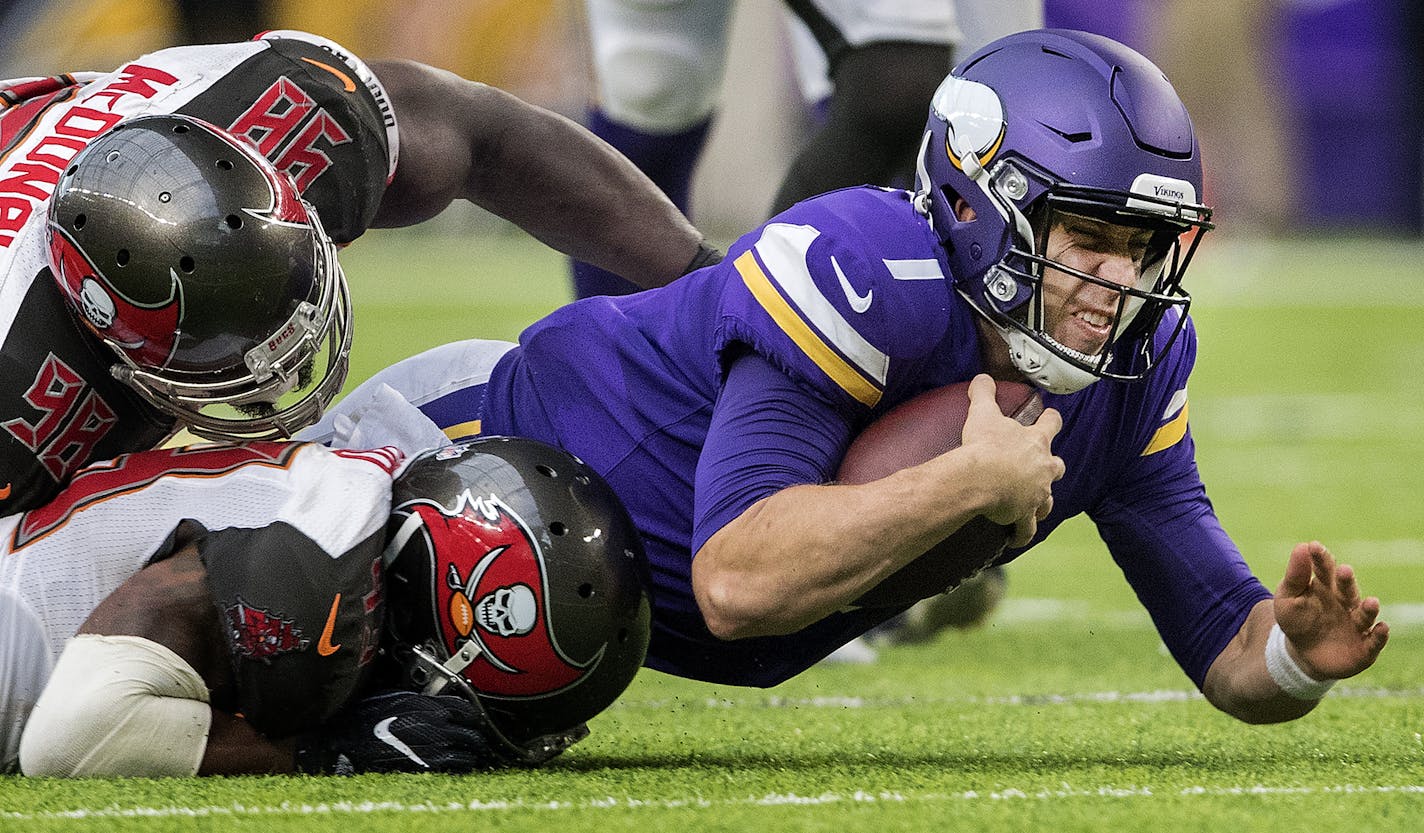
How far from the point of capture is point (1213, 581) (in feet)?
9.02

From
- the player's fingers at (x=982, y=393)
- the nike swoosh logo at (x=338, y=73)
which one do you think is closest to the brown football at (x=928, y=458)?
the player's fingers at (x=982, y=393)

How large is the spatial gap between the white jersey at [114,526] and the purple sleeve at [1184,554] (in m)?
1.03

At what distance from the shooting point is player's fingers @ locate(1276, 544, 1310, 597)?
2496 millimetres

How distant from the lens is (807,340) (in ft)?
7.72

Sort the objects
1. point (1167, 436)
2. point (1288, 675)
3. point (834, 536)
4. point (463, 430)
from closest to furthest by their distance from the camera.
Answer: point (834, 536), point (1288, 675), point (1167, 436), point (463, 430)

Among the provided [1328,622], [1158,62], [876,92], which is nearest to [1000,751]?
[1328,622]

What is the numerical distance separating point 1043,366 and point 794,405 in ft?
1.05

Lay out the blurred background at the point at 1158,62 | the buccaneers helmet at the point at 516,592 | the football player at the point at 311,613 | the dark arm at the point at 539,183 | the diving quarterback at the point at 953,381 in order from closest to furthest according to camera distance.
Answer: the diving quarterback at the point at 953,381 → the football player at the point at 311,613 → the buccaneers helmet at the point at 516,592 → the dark arm at the point at 539,183 → the blurred background at the point at 1158,62

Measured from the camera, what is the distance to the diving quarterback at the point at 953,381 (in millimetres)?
2289

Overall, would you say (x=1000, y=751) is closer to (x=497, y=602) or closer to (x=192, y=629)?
(x=497, y=602)

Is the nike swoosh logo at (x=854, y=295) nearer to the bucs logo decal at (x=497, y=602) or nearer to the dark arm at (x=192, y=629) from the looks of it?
the bucs logo decal at (x=497, y=602)

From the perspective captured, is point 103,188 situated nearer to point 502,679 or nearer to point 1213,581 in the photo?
point 502,679

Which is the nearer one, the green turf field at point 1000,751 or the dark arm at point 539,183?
the green turf field at point 1000,751

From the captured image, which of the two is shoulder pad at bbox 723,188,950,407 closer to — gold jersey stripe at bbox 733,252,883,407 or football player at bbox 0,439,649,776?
gold jersey stripe at bbox 733,252,883,407
